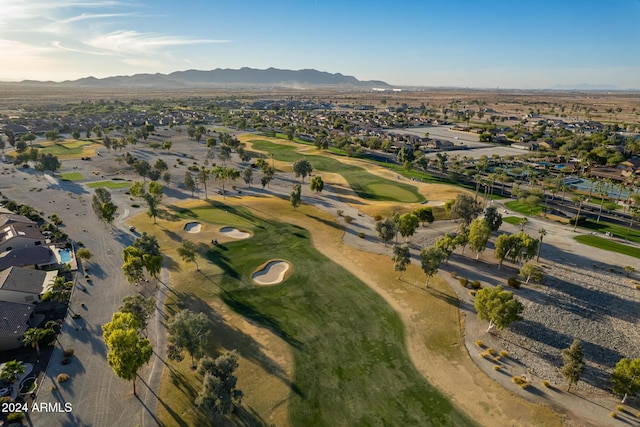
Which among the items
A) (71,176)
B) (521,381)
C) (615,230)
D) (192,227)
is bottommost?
(521,381)

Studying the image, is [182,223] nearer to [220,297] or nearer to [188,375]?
[220,297]

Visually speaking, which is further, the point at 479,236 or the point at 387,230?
the point at 387,230

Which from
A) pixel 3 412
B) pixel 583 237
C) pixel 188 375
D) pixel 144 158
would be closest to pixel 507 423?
pixel 188 375

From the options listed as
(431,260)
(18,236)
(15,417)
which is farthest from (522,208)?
(18,236)

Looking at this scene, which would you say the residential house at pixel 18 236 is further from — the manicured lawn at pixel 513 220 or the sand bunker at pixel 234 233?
the manicured lawn at pixel 513 220

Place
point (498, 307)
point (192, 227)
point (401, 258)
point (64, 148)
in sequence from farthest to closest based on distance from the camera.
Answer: point (64, 148) → point (192, 227) → point (401, 258) → point (498, 307)

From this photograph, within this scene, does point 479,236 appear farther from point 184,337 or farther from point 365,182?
point 365,182

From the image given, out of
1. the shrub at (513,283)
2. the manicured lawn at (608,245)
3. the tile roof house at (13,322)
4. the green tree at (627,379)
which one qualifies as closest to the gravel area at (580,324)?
the shrub at (513,283)
